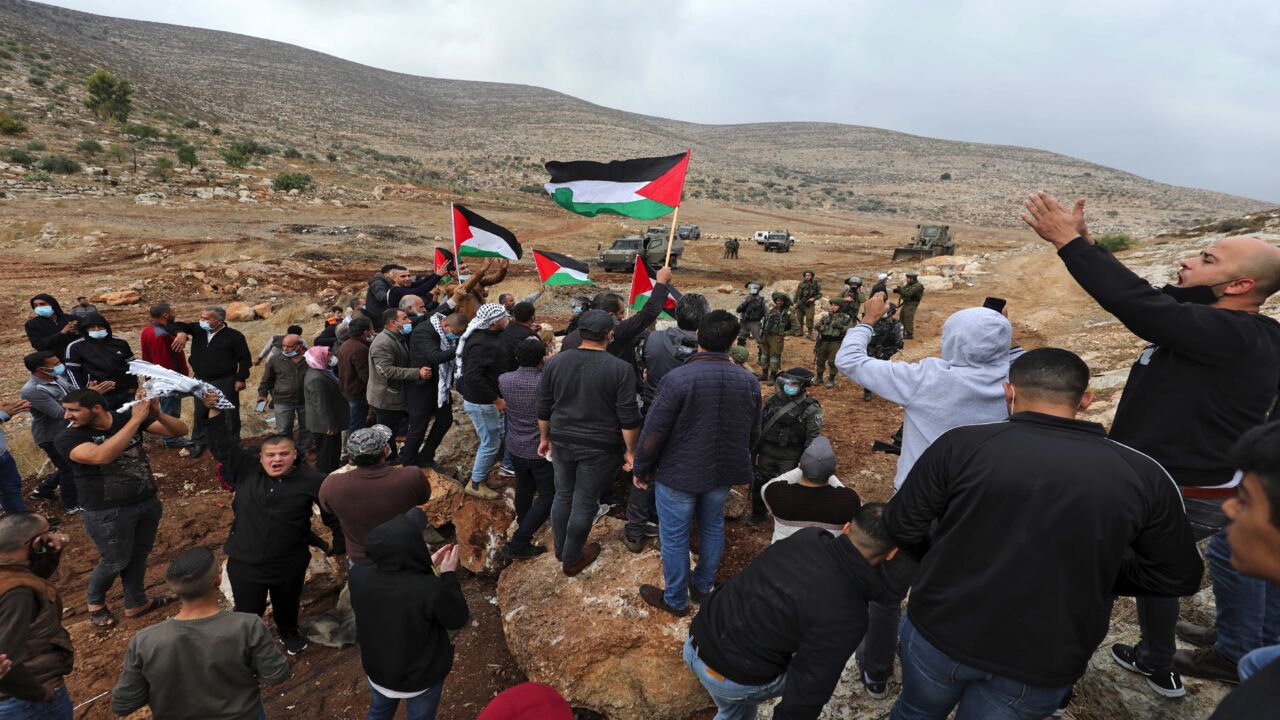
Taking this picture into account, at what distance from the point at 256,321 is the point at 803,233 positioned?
34.4 metres

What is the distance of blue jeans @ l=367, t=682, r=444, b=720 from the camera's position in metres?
3.01

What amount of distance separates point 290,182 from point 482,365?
32575 mm

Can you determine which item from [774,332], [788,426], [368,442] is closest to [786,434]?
[788,426]

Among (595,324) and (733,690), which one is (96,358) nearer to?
(595,324)

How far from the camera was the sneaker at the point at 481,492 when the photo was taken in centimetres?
559

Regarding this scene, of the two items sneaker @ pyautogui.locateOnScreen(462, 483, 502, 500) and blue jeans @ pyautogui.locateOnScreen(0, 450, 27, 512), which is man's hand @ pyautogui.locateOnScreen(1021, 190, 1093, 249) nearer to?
sneaker @ pyautogui.locateOnScreen(462, 483, 502, 500)

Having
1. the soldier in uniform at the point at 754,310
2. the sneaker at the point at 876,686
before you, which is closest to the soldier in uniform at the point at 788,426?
the sneaker at the point at 876,686

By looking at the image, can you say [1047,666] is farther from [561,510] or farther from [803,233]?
[803,233]

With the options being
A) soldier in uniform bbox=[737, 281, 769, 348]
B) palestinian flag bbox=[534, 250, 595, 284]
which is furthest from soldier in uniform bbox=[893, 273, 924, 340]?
palestinian flag bbox=[534, 250, 595, 284]

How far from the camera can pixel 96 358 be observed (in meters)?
6.58

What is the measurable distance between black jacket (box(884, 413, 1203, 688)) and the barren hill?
52.0 metres

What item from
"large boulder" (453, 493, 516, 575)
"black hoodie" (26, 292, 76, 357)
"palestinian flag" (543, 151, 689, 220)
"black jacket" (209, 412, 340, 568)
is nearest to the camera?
"black jacket" (209, 412, 340, 568)

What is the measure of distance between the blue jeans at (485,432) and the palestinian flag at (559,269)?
313cm

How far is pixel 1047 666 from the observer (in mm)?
1891
